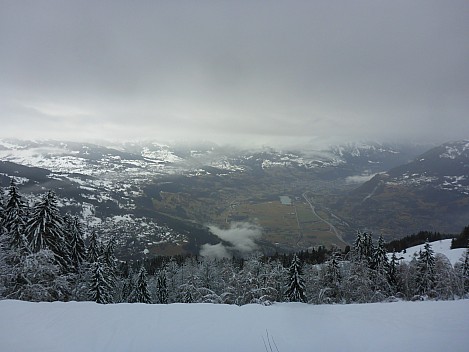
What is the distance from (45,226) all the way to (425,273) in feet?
135

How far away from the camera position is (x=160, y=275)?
38.8 meters

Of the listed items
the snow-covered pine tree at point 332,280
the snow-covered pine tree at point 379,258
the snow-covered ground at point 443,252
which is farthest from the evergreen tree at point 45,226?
the snow-covered ground at point 443,252

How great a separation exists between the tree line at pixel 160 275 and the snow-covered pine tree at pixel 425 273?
4.5 inches

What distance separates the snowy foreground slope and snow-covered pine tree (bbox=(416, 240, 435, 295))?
21472mm

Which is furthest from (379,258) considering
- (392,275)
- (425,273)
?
(425,273)

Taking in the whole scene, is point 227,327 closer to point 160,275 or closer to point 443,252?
point 160,275

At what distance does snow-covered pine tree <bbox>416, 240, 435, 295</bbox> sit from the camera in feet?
99.9

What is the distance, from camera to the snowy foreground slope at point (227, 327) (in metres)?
9.25

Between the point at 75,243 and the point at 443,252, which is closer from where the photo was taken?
the point at 75,243

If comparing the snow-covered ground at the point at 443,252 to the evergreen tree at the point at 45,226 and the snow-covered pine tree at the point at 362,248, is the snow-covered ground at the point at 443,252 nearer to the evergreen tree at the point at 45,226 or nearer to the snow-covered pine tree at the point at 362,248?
the snow-covered pine tree at the point at 362,248

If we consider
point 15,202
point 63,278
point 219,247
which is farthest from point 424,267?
point 219,247

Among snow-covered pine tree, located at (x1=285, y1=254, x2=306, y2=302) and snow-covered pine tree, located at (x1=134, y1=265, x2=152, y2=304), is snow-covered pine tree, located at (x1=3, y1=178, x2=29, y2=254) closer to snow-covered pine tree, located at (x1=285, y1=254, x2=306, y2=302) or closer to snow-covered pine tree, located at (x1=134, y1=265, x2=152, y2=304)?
snow-covered pine tree, located at (x1=134, y1=265, x2=152, y2=304)

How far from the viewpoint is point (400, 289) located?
35438 millimetres

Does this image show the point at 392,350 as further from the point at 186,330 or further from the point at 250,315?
the point at 186,330
